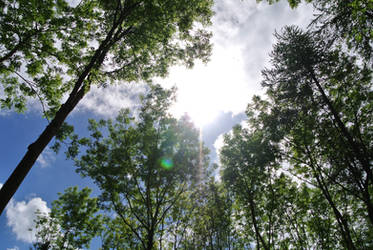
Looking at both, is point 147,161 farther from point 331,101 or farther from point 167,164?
point 331,101

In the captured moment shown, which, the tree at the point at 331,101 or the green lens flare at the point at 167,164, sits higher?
the tree at the point at 331,101

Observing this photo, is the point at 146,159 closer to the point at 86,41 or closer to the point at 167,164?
the point at 167,164

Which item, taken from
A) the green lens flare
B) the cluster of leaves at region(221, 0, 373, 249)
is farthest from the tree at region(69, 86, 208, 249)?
the cluster of leaves at region(221, 0, 373, 249)

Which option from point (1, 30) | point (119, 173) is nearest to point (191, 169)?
point (119, 173)

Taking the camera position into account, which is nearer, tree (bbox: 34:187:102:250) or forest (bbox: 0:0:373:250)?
forest (bbox: 0:0:373:250)

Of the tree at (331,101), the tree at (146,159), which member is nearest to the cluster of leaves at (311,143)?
the tree at (331,101)

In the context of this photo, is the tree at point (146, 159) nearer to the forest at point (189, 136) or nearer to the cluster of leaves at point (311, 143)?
the forest at point (189, 136)

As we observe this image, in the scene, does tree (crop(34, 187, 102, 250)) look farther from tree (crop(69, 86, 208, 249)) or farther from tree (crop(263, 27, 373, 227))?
tree (crop(263, 27, 373, 227))

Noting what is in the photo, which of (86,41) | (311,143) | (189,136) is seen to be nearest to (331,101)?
(311,143)

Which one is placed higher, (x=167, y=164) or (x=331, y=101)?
(x=331, y=101)

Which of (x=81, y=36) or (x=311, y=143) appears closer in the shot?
(x=81, y=36)

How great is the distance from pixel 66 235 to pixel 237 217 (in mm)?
18979

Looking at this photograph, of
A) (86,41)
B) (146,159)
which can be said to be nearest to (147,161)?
(146,159)

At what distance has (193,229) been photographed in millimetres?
21422
